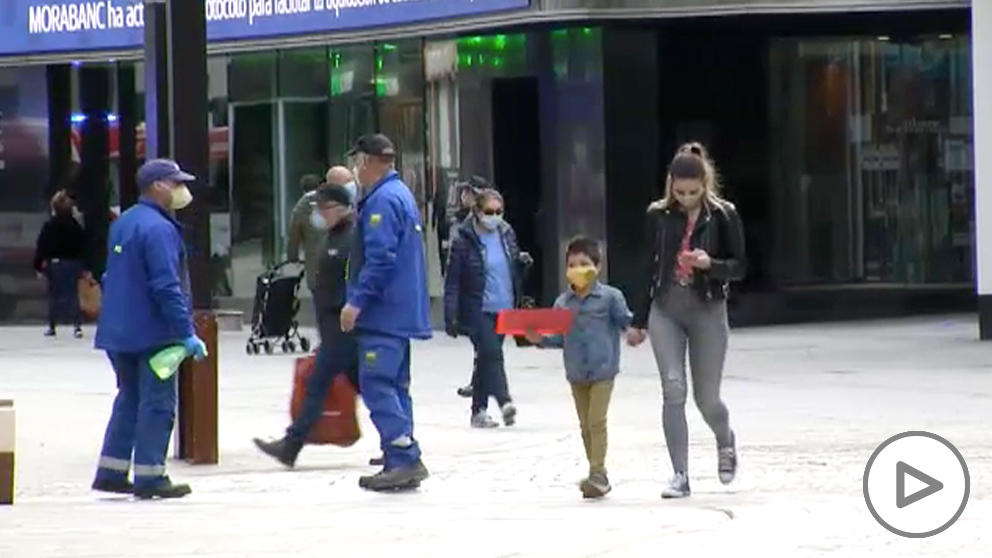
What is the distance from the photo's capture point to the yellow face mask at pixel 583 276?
12.6 meters

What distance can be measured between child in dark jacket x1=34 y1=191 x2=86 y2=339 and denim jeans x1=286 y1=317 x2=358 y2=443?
15.3 meters

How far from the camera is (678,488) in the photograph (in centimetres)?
1230

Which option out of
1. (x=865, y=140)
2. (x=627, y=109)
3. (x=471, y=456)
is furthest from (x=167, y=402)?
(x=865, y=140)

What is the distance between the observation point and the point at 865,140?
1134 inches

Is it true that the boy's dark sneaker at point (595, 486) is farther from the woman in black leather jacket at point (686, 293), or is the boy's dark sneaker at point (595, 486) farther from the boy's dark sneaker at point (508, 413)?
the boy's dark sneaker at point (508, 413)

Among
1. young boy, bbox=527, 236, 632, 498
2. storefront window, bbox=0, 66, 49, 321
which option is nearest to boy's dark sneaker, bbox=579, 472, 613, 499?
young boy, bbox=527, 236, 632, 498

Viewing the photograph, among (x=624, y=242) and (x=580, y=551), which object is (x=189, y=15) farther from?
(x=624, y=242)

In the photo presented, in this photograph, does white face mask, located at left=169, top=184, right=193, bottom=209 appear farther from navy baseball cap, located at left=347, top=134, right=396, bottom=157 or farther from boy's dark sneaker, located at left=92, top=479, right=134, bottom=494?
boy's dark sneaker, located at left=92, top=479, right=134, bottom=494

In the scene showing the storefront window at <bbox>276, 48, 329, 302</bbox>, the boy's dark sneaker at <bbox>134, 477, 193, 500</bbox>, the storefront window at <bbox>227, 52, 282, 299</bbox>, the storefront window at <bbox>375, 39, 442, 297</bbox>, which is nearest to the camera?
the boy's dark sneaker at <bbox>134, 477, 193, 500</bbox>

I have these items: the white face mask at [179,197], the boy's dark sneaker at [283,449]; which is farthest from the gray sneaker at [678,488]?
the white face mask at [179,197]

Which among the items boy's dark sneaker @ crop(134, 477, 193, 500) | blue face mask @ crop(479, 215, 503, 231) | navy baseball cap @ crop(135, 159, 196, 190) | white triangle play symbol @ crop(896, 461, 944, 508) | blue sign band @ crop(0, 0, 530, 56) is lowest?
boy's dark sneaker @ crop(134, 477, 193, 500)

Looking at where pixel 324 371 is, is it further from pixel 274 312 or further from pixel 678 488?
pixel 274 312

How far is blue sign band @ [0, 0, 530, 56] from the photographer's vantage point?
27.1 metres

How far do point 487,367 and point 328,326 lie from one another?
2782 mm
